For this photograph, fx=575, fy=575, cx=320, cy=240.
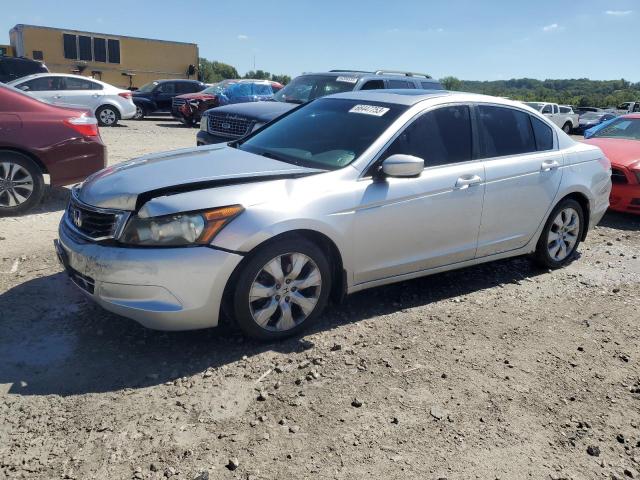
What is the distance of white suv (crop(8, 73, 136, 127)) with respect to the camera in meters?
15.2

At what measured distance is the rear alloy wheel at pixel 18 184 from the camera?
6.27m

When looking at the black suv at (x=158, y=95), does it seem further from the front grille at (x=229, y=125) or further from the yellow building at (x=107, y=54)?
the front grille at (x=229, y=125)

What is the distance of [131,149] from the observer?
11.9 meters

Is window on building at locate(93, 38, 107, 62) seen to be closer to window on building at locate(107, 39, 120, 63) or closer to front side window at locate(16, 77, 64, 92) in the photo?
window on building at locate(107, 39, 120, 63)

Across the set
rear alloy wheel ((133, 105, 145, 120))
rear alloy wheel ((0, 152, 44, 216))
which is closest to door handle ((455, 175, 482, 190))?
rear alloy wheel ((0, 152, 44, 216))

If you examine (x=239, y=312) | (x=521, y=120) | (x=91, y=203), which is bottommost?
(x=239, y=312)

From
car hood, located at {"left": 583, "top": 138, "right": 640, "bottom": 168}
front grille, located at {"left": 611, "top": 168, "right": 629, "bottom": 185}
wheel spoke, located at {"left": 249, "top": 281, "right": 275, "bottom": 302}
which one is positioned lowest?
wheel spoke, located at {"left": 249, "top": 281, "right": 275, "bottom": 302}

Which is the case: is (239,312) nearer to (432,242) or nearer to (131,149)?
(432,242)

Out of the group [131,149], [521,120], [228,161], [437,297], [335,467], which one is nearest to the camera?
[335,467]

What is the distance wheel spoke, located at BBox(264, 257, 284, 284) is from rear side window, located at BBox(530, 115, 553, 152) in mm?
2886

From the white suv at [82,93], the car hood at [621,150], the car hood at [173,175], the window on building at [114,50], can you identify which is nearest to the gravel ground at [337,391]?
the car hood at [173,175]

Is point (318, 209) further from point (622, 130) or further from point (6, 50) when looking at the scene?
point (6, 50)

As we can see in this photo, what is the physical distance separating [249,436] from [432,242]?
84.9 inches

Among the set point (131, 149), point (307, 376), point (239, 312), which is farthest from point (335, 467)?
point (131, 149)
